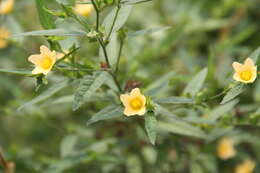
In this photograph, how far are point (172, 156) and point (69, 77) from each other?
2.94 ft

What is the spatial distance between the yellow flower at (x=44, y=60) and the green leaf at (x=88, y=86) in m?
0.11

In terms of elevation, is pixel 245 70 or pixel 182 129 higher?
pixel 245 70

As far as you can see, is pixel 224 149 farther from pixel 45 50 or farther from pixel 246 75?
pixel 45 50

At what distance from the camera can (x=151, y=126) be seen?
1311mm

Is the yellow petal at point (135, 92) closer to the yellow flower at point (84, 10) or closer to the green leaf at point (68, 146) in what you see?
the green leaf at point (68, 146)

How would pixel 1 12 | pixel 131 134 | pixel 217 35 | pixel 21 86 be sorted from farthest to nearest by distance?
pixel 217 35, pixel 21 86, pixel 1 12, pixel 131 134

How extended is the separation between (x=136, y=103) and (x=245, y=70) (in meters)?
0.37

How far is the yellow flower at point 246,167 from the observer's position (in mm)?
2143

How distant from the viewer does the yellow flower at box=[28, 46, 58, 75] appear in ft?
4.44

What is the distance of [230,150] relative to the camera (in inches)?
84.4

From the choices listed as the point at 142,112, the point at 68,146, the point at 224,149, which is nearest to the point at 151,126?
A: the point at 142,112

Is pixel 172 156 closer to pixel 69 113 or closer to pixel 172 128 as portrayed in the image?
A: pixel 172 128

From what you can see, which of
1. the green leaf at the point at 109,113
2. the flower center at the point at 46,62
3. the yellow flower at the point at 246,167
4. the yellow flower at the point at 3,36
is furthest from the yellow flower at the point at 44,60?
the yellow flower at the point at 246,167

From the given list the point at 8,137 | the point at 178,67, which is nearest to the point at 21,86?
the point at 8,137
